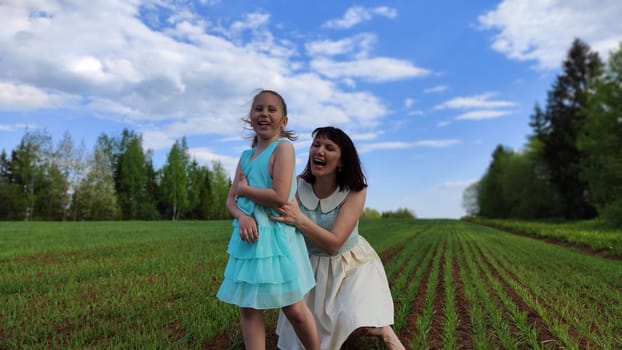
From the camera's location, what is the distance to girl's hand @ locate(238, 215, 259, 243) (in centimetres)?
218

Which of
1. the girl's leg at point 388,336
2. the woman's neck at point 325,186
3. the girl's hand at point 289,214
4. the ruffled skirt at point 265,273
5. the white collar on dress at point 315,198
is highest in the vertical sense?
the woman's neck at point 325,186

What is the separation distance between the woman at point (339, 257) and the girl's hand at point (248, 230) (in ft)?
1.82

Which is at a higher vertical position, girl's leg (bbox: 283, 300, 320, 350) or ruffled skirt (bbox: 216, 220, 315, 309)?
ruffled skirt (bbox: 216, 220, 315, 309)

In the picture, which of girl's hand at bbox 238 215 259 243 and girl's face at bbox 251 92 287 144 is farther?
girl's face at bbox 251 92 287 144

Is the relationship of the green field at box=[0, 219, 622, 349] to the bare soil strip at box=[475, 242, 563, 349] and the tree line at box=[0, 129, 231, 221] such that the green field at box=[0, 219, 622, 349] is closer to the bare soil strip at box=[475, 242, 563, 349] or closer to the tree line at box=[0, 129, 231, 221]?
the bare soil strip at box=[475, 242, 563, 349]

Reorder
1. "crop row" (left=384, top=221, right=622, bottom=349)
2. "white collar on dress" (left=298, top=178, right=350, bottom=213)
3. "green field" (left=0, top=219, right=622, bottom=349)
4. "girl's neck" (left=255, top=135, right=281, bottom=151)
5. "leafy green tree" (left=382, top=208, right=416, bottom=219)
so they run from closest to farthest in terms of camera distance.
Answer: "girl's neck" (left=255, top=135, right=281, bottom=151) < "white collar on dress" (left=298, top=178, right=350, bottom=213) < "green field" (left=0, top=219, right=622, bottom=349) < "crop row" (left=384, top=221, right=622, bottom=349) < "leafy green tree" (left=382, top=208, right=416, bottom=219)

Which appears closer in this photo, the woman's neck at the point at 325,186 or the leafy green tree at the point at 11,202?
the woman's neck at the point at 325,186

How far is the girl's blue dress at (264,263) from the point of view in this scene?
2164 millimetres

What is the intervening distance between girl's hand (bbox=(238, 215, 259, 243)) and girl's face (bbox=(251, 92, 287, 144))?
520mm

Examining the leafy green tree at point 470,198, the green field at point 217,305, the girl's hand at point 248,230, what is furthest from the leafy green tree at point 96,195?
the leafy green tree at point 470,198

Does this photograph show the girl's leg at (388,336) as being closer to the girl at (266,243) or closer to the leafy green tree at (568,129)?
the girl at (266,243)

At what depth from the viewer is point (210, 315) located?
385 centimetres

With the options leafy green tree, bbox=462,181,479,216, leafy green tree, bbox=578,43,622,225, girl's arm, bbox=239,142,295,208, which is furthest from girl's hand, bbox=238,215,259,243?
leafy green tree, bbox=462,181,479,216

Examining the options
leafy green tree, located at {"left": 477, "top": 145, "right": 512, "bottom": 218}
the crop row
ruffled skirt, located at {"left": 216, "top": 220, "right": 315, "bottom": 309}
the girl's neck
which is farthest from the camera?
leafy green tree, located at {"left": 477, "top": 145, "right": 512, "bottom": 218}
